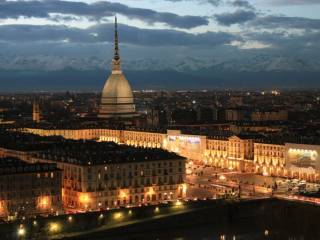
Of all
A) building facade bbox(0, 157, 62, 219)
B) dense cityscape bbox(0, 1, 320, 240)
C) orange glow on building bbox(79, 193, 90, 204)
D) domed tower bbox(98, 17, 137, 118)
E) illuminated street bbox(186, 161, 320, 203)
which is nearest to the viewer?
dense cityscape bbox(0, 1, 320, 240)

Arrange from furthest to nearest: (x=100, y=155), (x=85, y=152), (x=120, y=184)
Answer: (x=85, y=152), (x=100, y=155), (x=120, y=184)

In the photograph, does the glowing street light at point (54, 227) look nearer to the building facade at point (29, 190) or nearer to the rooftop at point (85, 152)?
the building facade at point (29, 190)

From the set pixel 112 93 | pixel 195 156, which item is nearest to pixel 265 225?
pixel 195 156

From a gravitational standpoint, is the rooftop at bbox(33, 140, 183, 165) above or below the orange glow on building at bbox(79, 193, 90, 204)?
above

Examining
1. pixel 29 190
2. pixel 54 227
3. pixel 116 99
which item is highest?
pixel 116 99

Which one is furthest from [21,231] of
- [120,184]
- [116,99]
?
[116,99]

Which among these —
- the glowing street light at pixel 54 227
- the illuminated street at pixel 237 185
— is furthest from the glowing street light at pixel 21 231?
→ the illuminated street at pixel 237 185

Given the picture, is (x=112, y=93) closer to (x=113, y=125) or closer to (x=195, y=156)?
(x=113, y=125)

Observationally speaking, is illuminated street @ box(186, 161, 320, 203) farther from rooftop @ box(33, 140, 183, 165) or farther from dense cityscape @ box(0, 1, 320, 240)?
rooftop @ box(33, 140, 183, 165)

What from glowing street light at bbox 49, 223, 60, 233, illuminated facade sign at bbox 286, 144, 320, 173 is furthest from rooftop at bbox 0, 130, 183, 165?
illuminated facade sign at bbox 286, 144, 320, 173

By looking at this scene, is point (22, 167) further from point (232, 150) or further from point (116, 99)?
point (116, 99)

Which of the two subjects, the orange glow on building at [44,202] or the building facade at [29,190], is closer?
the building facade at [29,190]
